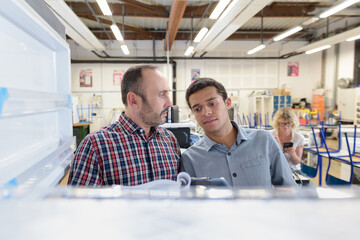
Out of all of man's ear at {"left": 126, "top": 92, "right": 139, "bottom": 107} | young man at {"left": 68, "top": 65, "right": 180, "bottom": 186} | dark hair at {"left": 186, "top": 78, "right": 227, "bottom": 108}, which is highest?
dark hair at {"left": 186, "top": 78, "right": 227, "bottom": 108}

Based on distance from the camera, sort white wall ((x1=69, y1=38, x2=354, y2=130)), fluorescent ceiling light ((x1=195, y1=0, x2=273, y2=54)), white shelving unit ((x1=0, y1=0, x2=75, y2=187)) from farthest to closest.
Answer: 1. white wall ((x1=69, y1=38, x2=354, y2=130))
2. fluorescent ceiling light ((x1=195, y1=0, x2=273, y2=54))
3. white shelving unit ((x1=0, y1=0, x2=75, y2=187))

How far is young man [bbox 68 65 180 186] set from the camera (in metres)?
1.05

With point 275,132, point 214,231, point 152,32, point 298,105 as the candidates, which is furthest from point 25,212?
point 298,105

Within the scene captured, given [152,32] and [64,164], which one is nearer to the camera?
[64,164]

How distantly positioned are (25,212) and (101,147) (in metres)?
0.81

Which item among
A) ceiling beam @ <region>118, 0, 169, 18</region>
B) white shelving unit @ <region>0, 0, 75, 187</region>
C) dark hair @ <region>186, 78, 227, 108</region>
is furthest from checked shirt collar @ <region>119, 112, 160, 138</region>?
ceiling beam @ <region>118, 0, 169, 18</region>

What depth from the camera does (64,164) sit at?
112 cm

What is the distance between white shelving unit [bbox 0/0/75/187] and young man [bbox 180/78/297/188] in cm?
70

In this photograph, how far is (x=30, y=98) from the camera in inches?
24.4

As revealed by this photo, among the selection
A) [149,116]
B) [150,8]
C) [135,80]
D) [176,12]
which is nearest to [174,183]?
[149,116]

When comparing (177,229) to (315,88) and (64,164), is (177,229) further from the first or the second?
(315,88)

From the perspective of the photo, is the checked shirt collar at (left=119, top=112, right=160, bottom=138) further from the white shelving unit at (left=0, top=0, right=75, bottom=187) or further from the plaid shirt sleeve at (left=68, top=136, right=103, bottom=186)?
the white shelving unit at (left=0, top=0, right=75, bottom=187)

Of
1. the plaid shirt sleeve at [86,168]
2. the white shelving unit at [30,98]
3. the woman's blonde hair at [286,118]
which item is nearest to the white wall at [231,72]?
the woman's blonde hair at [286,118]

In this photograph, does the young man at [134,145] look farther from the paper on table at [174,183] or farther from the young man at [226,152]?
the paper on table at [174,183]
